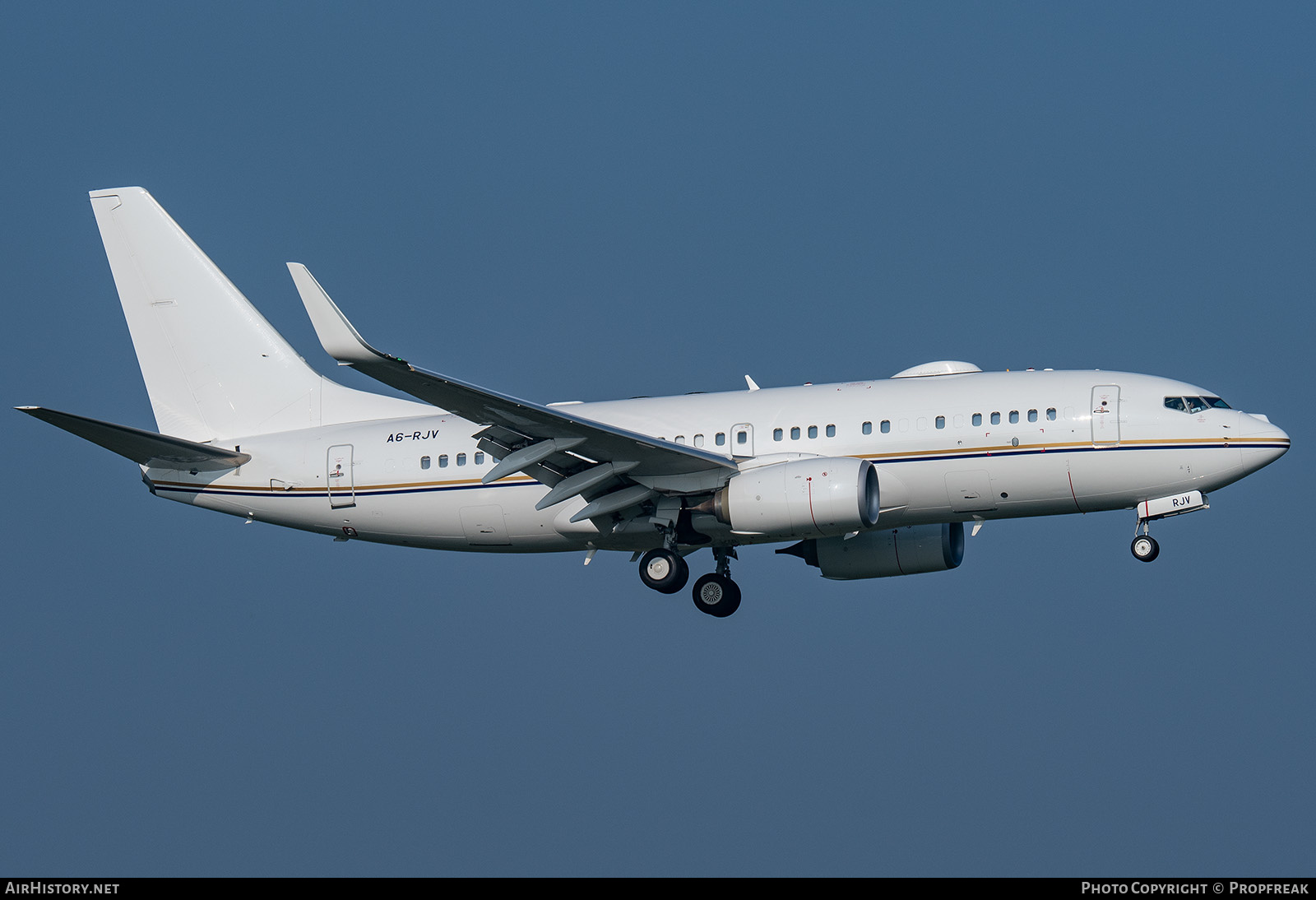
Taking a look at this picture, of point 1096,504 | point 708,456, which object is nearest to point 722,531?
point 708,456

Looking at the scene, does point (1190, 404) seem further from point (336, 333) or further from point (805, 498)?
point (336, 333)

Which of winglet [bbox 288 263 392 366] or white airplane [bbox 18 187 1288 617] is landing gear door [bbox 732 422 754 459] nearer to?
white airplane [bbox 18 187 1288 617]

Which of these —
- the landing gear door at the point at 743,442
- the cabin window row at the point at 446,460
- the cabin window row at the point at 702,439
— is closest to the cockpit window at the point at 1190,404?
the landing gear door at the point at 743,442

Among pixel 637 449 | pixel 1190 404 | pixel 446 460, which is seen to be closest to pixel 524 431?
pixel 637 449

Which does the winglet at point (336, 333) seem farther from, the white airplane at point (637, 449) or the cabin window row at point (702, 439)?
the cabin window row at point (702, 439)

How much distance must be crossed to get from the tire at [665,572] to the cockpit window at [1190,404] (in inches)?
456

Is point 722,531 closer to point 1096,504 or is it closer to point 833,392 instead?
point 833,392

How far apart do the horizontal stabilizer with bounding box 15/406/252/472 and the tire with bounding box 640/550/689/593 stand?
10.7m

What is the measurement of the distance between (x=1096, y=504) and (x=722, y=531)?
27.8 ft

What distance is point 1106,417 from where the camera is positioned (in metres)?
38.0

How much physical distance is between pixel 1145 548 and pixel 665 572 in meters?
10.9

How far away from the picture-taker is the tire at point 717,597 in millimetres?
42156

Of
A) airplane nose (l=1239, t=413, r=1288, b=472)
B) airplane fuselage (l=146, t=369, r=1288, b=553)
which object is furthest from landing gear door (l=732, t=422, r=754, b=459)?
airplane nose (l=1239, t=413, r=1288, b=472)

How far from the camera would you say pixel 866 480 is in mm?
37781
